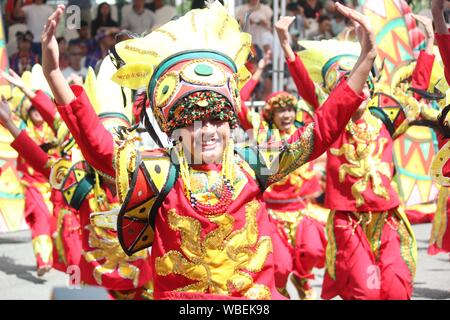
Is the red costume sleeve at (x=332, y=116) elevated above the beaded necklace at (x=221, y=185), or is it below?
above

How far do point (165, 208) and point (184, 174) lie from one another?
16 cm

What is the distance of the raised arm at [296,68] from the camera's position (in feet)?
15.8

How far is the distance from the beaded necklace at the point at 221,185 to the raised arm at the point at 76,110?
0.97 ft

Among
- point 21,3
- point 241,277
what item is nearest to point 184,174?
point 241,277

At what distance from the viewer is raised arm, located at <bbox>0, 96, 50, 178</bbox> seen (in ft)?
16.6

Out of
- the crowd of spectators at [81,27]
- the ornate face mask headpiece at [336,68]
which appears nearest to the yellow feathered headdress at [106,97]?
the ornate face mask headpiece at [336,68]

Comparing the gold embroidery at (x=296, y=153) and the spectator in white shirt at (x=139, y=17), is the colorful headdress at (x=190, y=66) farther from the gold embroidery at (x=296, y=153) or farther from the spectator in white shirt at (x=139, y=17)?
the spectator in white shirt at (x=139, y=17)

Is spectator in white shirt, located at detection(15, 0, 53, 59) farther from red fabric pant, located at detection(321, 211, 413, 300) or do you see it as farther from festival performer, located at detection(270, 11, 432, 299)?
red fabric pant, located at detection(321, 211, 413, 300)

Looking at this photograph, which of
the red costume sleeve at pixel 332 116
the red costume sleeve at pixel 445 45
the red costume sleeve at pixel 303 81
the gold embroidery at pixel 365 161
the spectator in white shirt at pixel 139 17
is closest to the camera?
the red costume sleeve at pixel 332 116

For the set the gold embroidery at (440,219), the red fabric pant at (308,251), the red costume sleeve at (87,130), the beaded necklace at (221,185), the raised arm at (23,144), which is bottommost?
the red fabric pant at (308,251)

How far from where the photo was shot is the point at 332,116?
147 inches

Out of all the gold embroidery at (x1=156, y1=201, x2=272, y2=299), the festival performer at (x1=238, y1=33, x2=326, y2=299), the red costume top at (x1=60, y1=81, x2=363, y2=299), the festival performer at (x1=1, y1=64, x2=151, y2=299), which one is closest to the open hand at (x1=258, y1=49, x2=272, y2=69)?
the festival performer at (x1=238, y1=33, x2=326, y2=299)

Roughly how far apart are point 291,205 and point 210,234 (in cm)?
399
